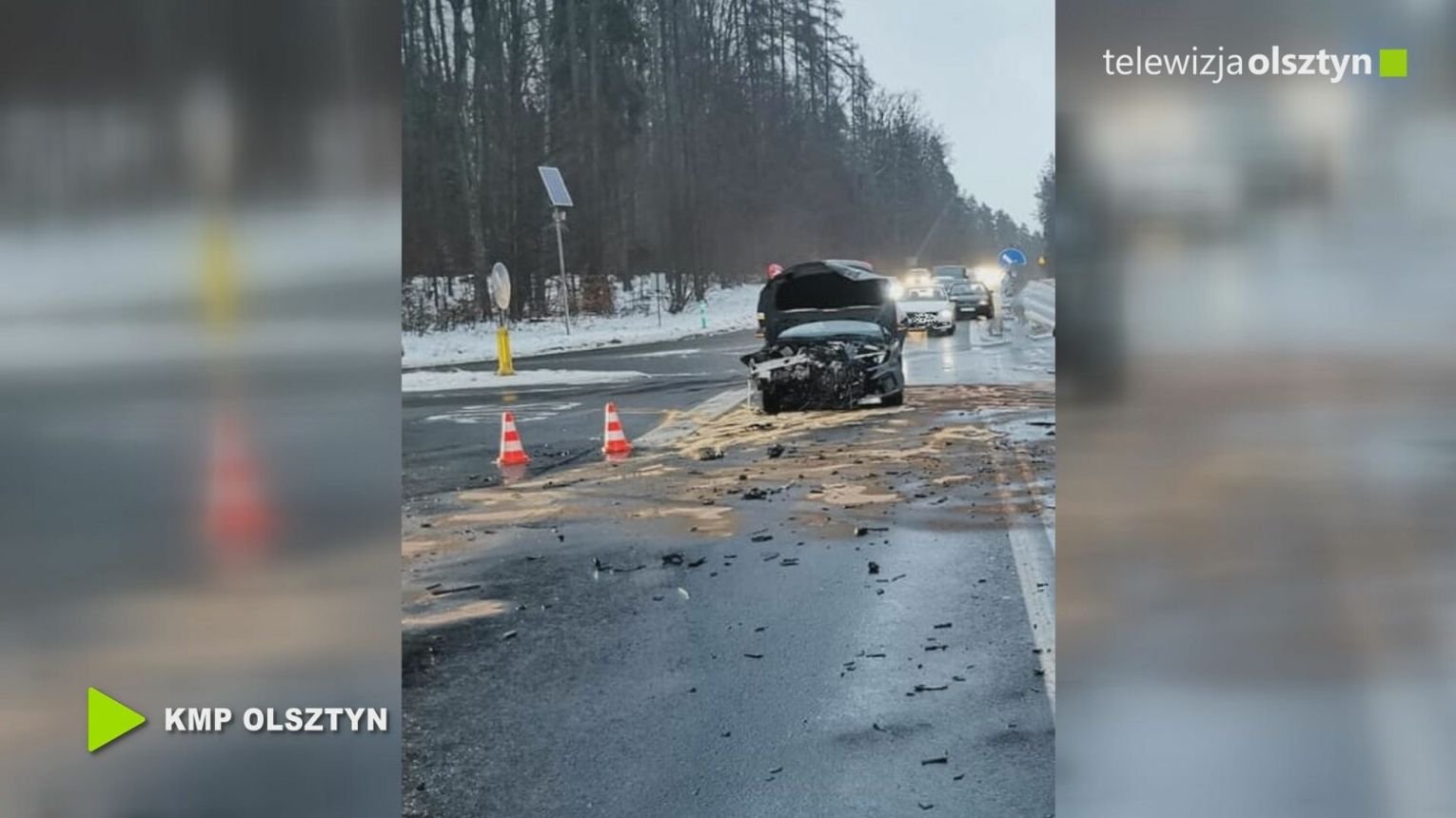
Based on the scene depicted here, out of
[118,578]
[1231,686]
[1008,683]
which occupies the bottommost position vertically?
[1008,683]

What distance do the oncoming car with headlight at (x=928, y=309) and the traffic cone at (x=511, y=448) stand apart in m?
1.77

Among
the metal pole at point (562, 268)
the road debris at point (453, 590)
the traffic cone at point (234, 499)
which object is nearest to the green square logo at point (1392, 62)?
the metal pole at point (562, 268)

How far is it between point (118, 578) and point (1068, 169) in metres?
2.23

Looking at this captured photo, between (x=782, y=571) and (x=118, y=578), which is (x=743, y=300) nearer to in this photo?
(x=782, y=571)

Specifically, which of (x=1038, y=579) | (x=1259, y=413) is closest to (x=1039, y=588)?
(x=1038, y=579)

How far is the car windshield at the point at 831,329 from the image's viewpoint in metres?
3.22

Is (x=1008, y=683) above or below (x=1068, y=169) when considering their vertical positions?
below

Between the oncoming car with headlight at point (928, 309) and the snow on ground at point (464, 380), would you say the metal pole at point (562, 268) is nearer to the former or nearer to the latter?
the snow on ground at point (464, 380)

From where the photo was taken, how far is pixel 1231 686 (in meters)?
2.21

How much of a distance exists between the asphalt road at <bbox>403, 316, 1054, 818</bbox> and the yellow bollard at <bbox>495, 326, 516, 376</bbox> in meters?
0.23

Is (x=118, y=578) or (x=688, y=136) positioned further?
(x=688, y=136)

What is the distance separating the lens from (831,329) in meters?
3.16

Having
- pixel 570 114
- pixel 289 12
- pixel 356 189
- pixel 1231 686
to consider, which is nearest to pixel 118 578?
pixel 356 189

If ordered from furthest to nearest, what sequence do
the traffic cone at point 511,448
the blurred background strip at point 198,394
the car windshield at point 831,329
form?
1. the traffic cone at point 511,448
2. the car windshield at point 831,329
3. the blurred background strip at point 198,394
